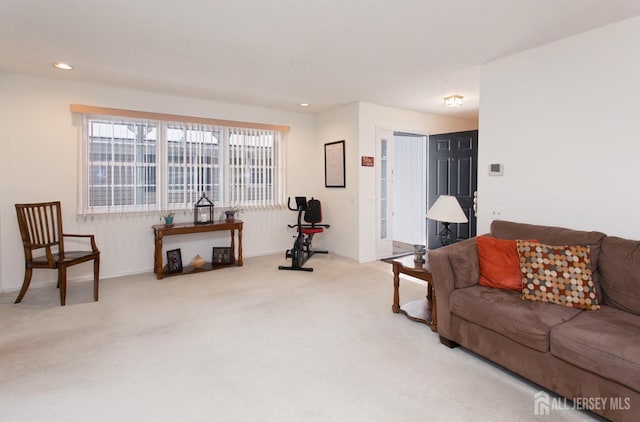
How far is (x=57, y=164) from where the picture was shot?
12.9 feet

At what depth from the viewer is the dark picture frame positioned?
17.2ft

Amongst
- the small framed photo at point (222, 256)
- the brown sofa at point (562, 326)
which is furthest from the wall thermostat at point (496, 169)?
the small framed photo at point (222, 256)

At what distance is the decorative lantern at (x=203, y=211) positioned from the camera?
466 centimetres

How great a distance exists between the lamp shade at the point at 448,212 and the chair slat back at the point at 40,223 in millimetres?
3843

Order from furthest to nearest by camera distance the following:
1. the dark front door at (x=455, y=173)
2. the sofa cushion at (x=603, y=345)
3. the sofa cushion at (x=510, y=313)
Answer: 1. the dark front door at (x=455, y=173)
2. the sofa cushion at (x=510, y=313)
3. the sofa cushion at (x=603, y=345)

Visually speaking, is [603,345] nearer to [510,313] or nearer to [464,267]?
[510,313]

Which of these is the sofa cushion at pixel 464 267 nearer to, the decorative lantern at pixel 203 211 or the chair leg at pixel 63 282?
the decorative lantern at pixel 203 211

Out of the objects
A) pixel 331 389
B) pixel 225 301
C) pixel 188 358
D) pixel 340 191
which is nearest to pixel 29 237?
pixel 225 301

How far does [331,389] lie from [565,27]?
3.14 metres

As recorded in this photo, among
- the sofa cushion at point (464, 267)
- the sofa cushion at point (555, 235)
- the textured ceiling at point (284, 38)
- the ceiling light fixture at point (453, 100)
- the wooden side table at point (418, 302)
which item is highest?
the ceiling light fixture at point (453, 100)

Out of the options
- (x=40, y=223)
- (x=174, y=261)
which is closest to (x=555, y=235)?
(x=174, y=261)

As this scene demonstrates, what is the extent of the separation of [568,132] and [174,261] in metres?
4.61

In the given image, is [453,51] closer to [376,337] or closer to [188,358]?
[376,337]

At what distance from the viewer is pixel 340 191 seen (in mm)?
5336
